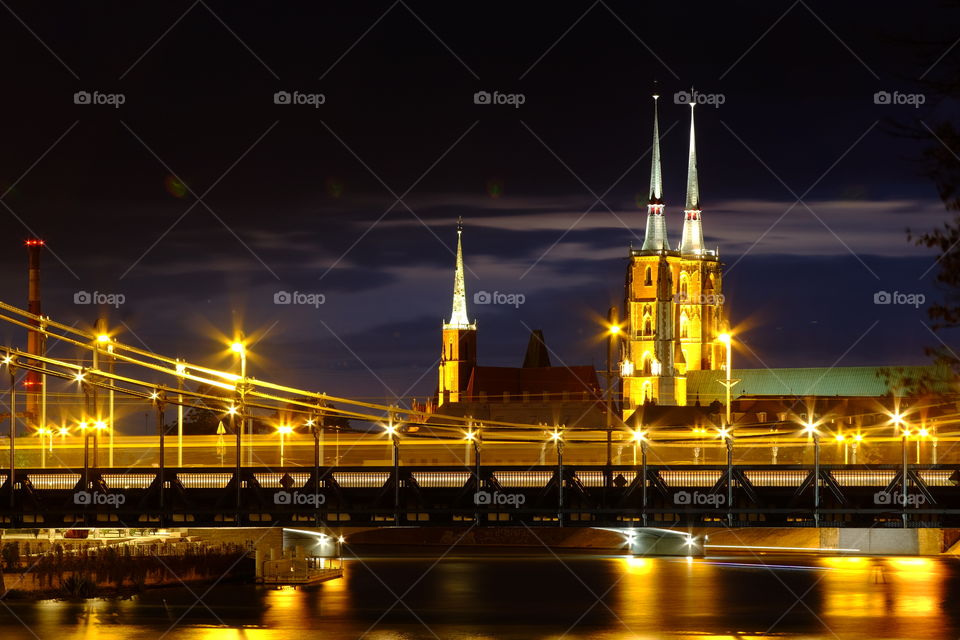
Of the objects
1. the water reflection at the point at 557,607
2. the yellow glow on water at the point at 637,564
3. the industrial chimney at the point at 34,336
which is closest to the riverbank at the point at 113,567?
the water reflection at the point at 557,607

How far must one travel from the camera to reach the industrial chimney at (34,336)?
14638cm

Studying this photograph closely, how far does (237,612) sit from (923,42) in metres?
52.1

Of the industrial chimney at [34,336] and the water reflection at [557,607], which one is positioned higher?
the industrial chimney at [34,336]

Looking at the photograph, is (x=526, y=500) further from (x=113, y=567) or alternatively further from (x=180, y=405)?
(x=113, y=567)

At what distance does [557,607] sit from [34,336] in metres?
91.1

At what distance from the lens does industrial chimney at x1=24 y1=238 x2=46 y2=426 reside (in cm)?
14638

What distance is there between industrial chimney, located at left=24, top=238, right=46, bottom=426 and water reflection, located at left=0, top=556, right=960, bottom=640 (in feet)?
228

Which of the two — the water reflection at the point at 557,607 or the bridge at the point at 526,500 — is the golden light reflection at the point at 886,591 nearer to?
the water reflection at the point at 557,607

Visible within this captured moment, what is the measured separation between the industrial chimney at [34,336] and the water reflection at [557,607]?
228ft

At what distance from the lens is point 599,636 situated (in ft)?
186

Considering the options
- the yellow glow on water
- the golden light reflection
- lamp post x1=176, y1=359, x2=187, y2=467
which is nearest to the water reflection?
the golden light reflection

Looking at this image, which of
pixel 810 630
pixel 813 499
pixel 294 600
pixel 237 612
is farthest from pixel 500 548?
pixel 813 499

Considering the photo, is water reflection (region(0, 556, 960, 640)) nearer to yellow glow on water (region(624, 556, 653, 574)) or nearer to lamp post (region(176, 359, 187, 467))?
yellow glow on water (region(624, 556, 653, 574))

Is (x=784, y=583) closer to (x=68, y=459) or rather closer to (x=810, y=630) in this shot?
(x=810, y=630)
